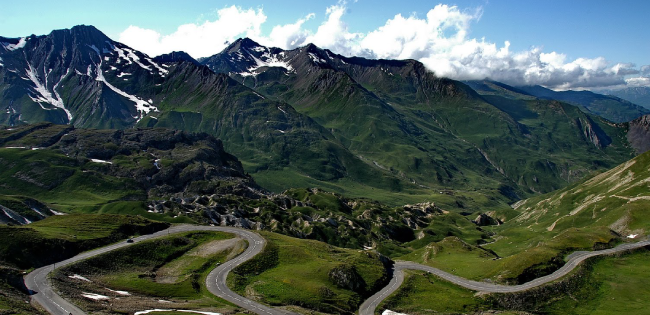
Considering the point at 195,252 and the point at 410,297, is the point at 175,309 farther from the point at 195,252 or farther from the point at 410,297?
the point at 410,297

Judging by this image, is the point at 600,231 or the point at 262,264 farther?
the point at 600,231

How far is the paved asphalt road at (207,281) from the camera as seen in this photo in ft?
274

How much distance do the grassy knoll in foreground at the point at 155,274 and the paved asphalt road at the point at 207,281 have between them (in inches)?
82.8

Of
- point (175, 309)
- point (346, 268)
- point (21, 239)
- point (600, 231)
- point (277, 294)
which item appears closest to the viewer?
point (175, 309)

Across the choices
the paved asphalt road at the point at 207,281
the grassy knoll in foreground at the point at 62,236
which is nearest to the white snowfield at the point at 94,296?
the paved asphalt road at the point at 207,281

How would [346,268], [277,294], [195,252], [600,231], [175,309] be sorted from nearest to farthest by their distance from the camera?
[175,309], [277,294], [346,268], [195,252], [600,231]

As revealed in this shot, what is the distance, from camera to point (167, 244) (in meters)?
136

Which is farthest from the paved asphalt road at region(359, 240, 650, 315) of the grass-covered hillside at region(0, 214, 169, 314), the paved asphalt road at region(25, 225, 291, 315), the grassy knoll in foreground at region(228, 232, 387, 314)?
the grass-covered hillside at region(0, 214, 169, 314)

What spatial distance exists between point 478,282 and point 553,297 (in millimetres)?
18870

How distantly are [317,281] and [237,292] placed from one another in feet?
69.9

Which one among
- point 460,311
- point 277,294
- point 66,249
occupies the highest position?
point 66,249

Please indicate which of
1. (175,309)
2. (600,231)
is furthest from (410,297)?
(600,231)

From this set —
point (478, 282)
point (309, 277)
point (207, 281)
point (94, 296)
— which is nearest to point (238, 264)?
point (207, 281)

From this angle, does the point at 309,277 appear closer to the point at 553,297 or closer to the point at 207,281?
the point at 207,281
